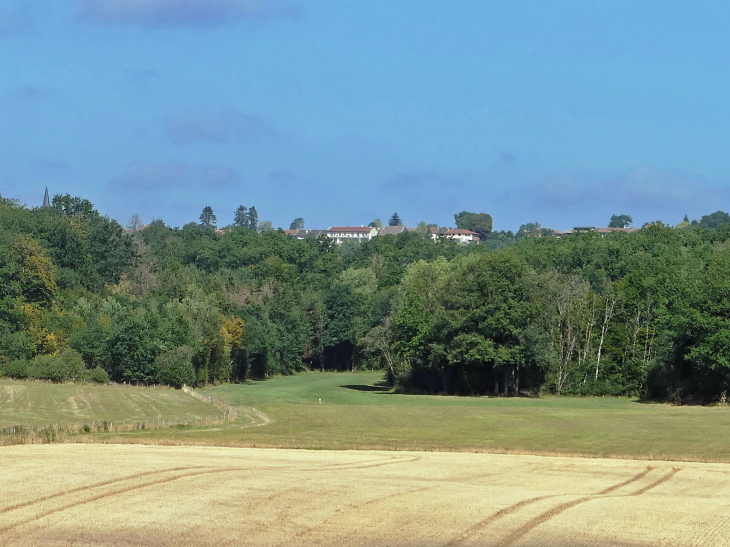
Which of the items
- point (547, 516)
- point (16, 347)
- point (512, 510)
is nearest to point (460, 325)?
point (16, 347)

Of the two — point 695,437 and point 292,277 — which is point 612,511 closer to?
point 695,437

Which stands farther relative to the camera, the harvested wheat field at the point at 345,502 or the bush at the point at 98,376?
the bush at the point at 98,376

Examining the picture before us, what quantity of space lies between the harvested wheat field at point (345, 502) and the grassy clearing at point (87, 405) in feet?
80.4

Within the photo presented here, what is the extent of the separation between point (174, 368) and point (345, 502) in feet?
271

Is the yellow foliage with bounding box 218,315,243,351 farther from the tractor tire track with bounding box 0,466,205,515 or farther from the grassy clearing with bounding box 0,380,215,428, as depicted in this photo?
the tractor tire track with bounding box 0,466,205,515

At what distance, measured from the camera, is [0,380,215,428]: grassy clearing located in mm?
64875

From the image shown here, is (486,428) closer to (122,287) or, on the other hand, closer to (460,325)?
(460,325)

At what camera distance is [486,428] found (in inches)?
2441

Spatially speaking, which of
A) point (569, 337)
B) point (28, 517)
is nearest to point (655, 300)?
point (569, 337)

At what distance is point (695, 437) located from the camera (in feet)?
182

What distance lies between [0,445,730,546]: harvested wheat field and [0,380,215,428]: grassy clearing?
24.5 metres

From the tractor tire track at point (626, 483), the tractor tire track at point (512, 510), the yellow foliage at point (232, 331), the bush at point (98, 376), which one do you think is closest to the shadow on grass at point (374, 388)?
the yellow foliage at point (232, 331)

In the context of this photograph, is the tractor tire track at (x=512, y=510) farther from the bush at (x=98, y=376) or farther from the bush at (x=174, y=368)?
the bush at (x=98, y=376)

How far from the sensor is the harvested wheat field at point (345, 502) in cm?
2408
